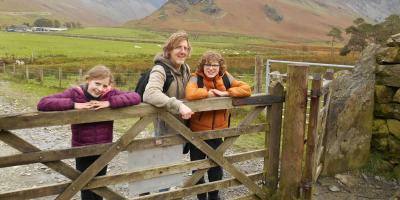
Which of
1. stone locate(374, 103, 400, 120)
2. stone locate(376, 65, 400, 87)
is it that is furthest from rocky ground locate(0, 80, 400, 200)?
stone locate(376, 65, 400, 87)

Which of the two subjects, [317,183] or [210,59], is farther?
[317,183]

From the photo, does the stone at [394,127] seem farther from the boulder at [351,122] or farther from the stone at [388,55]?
the stone at [388,55]

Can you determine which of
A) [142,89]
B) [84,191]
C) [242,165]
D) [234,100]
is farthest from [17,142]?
[242,165]

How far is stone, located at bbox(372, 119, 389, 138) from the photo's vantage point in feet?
Result: 24.6

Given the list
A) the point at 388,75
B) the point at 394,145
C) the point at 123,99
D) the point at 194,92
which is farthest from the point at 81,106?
the point at 394,145

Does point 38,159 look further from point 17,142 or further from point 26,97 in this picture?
point 26,97

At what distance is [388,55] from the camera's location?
7.29 m

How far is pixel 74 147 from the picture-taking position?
4.20 metres

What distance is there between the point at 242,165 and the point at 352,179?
2.19 m

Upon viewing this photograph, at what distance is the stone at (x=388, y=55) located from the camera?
722cm

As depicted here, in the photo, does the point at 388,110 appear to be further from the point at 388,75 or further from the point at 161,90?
the point at 161,90

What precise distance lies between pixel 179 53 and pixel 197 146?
113cm

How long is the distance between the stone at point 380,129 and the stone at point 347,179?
3.13 feet

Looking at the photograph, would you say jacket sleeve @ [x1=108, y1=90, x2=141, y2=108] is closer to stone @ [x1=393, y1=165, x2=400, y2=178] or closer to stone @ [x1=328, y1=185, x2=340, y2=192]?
stone @ [x1=328, y1=185, x2=340, y2=192]
